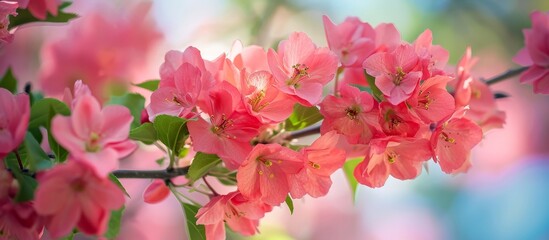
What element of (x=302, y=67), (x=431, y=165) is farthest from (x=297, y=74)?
(x=431, y=165)

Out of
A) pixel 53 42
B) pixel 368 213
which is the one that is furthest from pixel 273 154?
pixel 368 213

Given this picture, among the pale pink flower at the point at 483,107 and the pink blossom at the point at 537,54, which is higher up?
the pink blossom at the point at 537,54

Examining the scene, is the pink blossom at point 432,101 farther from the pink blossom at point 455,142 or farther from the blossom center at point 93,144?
the blossom center at point 93,144

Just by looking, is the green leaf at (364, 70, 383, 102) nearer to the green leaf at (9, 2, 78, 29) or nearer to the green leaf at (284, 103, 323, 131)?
the green leaf at (284, 103, 323, 131)

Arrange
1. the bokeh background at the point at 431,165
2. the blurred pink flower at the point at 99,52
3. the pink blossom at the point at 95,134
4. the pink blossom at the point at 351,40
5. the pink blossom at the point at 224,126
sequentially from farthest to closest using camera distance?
the bokeh background at the point at 431,165 → the blurred pink flower at the point at 99,52 → the pink blossom at the point at 351,40 → the pink blossom at the point at 224,126 → the pink blossom at the point at 95,134

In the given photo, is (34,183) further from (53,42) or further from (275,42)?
(53,42)

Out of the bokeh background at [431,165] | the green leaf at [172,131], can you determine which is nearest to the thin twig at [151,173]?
the green leaf at [172,131]
